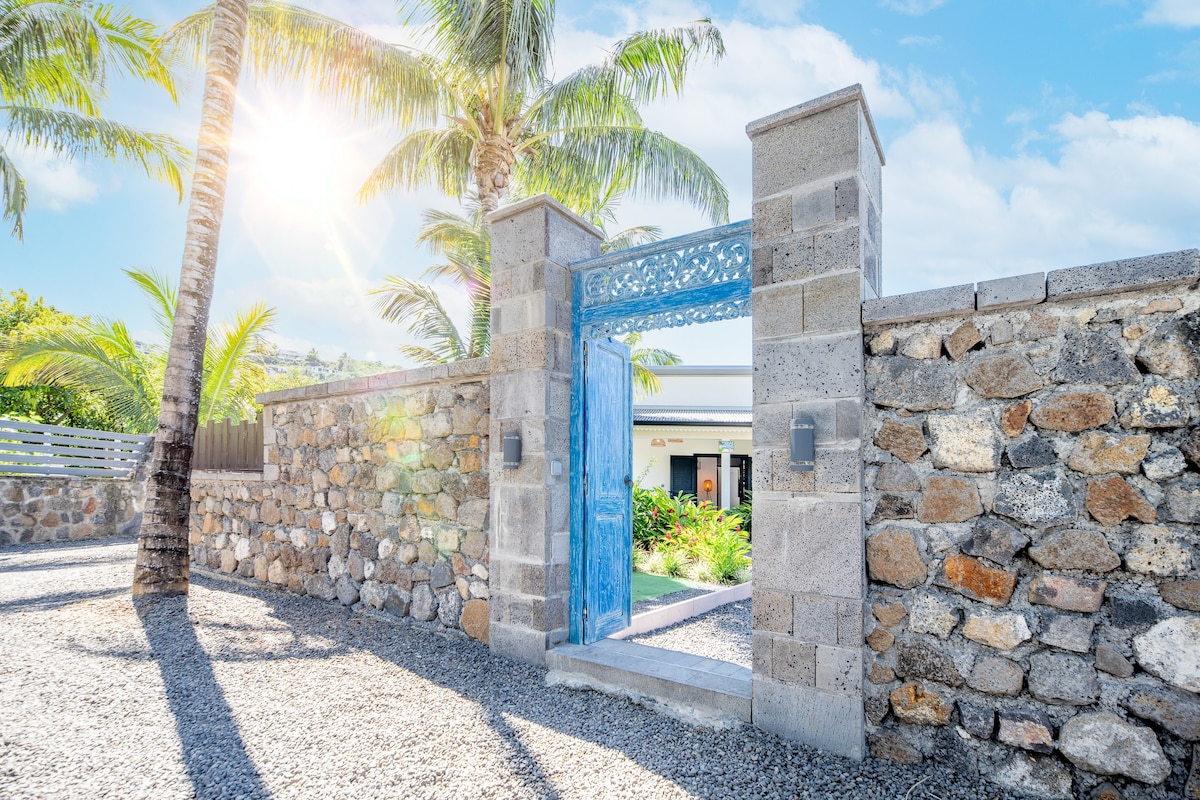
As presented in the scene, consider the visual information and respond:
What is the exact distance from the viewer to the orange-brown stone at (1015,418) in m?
2.71

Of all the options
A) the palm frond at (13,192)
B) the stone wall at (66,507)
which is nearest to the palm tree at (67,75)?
the palm frond at (13,192)

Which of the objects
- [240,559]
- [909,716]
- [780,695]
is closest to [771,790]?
[780,695]

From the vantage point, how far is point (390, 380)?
17.7ft

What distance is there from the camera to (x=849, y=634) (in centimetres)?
297

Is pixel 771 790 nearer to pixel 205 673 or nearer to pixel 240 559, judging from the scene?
pixel 205 673

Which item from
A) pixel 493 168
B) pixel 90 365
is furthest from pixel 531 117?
pixel 90 365

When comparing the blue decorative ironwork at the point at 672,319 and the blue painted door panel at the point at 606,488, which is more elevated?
the blue decorative ironwork at the point at 672,319

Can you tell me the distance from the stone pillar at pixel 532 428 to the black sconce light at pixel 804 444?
5.68ft

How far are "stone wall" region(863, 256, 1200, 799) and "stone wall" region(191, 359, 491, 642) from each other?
282 cm

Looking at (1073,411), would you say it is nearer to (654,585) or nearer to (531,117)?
(654,585)

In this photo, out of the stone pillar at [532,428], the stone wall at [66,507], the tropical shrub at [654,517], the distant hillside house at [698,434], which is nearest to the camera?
the stone pillar at [532,428]

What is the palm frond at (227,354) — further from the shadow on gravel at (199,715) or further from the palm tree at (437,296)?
the shadow on gravel at (199,715)

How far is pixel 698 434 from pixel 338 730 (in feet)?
35.1

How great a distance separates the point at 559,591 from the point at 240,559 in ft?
15.0
